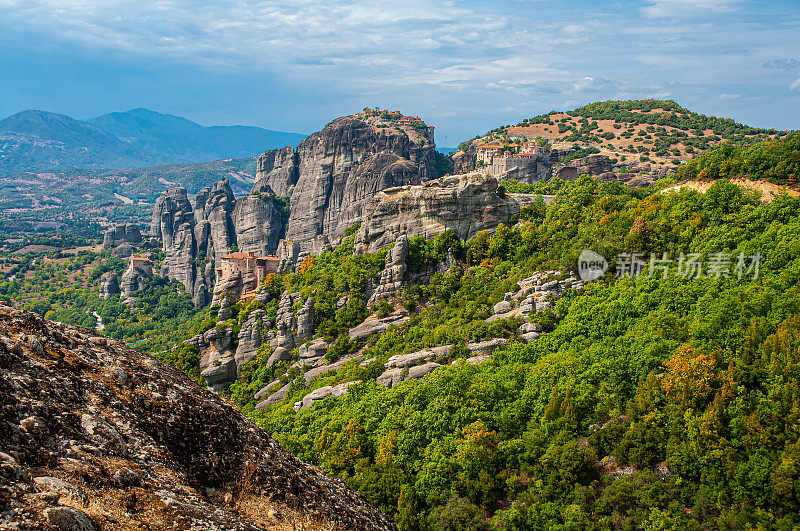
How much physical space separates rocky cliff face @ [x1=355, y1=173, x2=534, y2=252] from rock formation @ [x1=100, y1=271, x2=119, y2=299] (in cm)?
6131

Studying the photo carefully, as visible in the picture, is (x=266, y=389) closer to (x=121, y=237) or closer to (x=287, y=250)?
(x=287, y=250)

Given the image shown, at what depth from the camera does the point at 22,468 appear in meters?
4.83

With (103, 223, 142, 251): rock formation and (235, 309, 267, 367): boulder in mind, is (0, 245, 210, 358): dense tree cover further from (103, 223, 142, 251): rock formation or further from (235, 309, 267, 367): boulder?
(235, 309, 267, 367): boulder

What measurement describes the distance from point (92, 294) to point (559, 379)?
87450mm

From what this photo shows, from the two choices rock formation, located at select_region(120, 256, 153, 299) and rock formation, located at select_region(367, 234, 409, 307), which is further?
rock formation, located at select_region(120, 256, 153, 299)

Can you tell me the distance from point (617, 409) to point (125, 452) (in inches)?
820

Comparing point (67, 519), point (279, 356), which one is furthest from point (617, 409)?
point (279, 356)

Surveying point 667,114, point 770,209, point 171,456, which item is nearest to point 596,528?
point 171,456

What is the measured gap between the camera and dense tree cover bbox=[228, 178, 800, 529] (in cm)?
1858

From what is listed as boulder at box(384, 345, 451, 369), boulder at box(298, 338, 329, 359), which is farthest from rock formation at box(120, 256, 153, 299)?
boulder at box(384, 345, 451, 369)

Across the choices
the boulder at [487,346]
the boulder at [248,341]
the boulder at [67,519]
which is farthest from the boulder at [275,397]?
the boulder at [67,519]

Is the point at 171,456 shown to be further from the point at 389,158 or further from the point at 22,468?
the point at 389,158

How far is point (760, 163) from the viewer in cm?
3144

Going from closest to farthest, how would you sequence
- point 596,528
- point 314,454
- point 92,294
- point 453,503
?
point 596,528 < point 453,503 < point 314,454 < point 92,294
